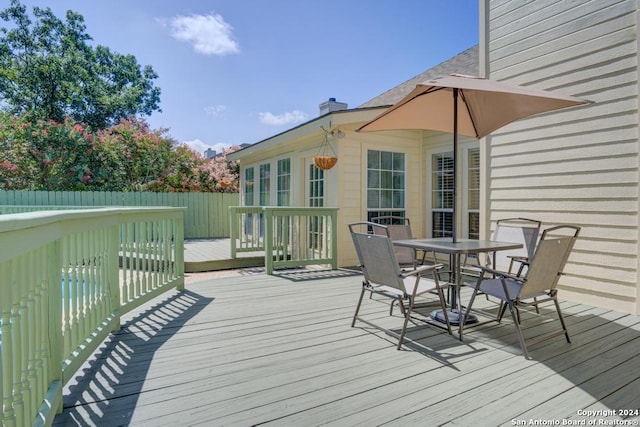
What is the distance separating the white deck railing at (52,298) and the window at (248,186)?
657cm

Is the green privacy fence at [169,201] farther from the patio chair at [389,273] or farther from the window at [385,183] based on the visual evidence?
the patio chair at [389,273]

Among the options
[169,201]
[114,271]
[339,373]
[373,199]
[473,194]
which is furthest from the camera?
[169,201]

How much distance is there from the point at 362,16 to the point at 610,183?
700 cm

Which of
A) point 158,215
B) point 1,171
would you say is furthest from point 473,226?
point 1,171

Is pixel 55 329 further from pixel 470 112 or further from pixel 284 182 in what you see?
pixel 284 182

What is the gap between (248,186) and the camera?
10.1 metres

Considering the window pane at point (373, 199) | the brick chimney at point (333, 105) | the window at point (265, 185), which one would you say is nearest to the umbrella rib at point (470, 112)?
the window pane at point (373, 199)

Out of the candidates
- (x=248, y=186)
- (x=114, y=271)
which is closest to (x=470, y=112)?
(x=114, y=271)

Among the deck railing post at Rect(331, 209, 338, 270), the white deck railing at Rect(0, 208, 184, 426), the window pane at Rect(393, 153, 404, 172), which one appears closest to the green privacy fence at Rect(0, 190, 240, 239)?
the deck railing post at Rect(331, 209, 338, 270)

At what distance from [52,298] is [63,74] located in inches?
746

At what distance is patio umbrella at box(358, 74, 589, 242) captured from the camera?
304 centimetres

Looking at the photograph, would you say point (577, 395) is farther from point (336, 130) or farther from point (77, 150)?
point (77, 150)

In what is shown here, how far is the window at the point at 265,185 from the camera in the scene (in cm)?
869

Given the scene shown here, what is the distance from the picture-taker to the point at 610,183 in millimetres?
3641
